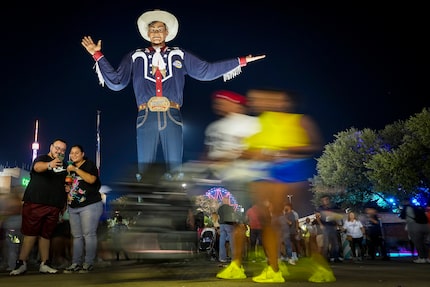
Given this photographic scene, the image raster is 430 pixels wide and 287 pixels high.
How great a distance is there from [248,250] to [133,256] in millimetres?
8625

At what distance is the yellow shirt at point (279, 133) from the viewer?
16.6 feet

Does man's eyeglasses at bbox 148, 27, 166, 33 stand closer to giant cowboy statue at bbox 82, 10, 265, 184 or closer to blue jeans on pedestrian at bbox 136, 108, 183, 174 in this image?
giant cowboy statue at bbox 82, 10, 265, 184

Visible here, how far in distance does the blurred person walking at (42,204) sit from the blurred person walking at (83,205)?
17cm

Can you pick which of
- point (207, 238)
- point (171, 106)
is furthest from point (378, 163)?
point (171, 106)

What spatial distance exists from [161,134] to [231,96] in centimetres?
337

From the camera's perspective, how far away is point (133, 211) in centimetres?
473

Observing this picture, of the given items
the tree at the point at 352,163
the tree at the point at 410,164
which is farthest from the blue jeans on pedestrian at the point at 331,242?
the tree at the point at 352,163

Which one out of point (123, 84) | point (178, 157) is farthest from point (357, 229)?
point (123, 84)

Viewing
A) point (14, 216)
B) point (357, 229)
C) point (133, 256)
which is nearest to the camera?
point (133, 256)

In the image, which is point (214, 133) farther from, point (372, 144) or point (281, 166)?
point (372, 144)

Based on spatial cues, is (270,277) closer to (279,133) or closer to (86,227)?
(279,133)

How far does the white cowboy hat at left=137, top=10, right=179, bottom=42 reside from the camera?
30.2ft

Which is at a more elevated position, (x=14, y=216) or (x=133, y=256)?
(x=14, y=216)

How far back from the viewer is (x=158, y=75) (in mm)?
8938
